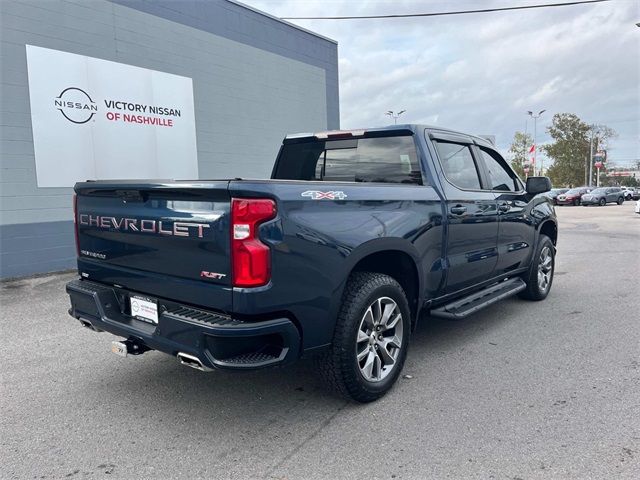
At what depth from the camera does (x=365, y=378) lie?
10.8 ft

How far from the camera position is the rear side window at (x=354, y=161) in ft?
13.6

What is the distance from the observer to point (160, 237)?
2945mm

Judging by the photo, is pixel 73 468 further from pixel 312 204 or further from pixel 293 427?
pixel 312 204

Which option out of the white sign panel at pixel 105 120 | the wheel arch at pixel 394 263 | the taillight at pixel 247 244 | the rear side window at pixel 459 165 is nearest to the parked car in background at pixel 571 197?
the white sign panel at pixel 105 120

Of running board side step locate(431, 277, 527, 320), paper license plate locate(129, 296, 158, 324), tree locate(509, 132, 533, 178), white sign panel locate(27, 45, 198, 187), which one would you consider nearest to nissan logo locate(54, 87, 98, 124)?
white sign panel locate(27, 45, 198, 187)

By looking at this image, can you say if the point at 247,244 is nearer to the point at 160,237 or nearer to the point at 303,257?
the point at 303,257

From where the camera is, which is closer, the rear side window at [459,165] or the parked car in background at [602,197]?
the rear side window at [459,165]

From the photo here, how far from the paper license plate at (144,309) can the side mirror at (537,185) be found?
13.8 ft

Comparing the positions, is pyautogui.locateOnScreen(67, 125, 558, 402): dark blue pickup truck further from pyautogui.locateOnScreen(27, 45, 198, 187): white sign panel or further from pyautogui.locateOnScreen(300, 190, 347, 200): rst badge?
pyautogui.locateOnScreen(27, 45, 198, 187): white sign panel

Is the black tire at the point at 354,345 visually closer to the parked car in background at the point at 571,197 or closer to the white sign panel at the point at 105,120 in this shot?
the white sign panel at the point at 105,120

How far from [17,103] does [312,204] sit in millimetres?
7090

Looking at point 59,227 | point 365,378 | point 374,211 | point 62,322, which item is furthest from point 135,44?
point 365,378

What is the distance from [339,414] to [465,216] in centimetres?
210

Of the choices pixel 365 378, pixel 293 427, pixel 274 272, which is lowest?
pixel 293 427
